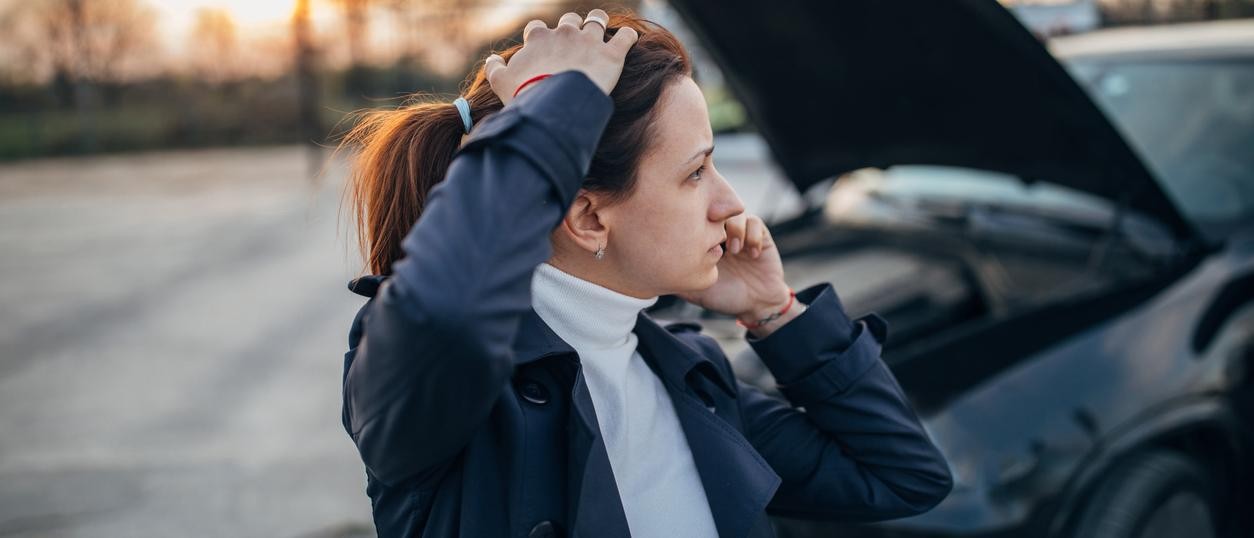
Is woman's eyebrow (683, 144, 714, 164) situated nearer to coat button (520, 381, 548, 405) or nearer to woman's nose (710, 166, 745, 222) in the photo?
woman's nose (710, 166, 745, 222)

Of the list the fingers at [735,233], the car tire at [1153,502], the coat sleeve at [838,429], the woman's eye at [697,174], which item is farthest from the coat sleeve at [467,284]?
the car tire at [1153,502]

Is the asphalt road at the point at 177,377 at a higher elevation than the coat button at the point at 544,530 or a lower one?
lower

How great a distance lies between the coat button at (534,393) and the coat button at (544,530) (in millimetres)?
159

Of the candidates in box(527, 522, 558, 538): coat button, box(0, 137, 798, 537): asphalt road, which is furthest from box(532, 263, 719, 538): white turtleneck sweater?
box(0, 137, 798, 537): asphalt road

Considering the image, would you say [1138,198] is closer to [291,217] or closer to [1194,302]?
[1194,302]

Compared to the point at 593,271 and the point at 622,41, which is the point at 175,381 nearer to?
the point at 593,271

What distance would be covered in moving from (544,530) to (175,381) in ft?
15.1

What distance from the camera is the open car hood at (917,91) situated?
2383mm

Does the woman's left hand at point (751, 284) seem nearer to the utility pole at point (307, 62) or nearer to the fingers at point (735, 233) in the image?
the fingers at point (735, 233)

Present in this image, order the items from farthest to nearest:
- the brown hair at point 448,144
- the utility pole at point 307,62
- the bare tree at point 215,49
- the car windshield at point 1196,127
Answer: the bare tree at point 215,49, the utility pole at point 307,62, the car windshield at point 1196,127, the brown hair at point 448,144

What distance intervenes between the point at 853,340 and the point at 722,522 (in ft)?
1.29

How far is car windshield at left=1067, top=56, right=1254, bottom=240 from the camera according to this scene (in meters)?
2.90

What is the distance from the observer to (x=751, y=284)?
1.53m

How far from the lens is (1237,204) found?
286 cm
